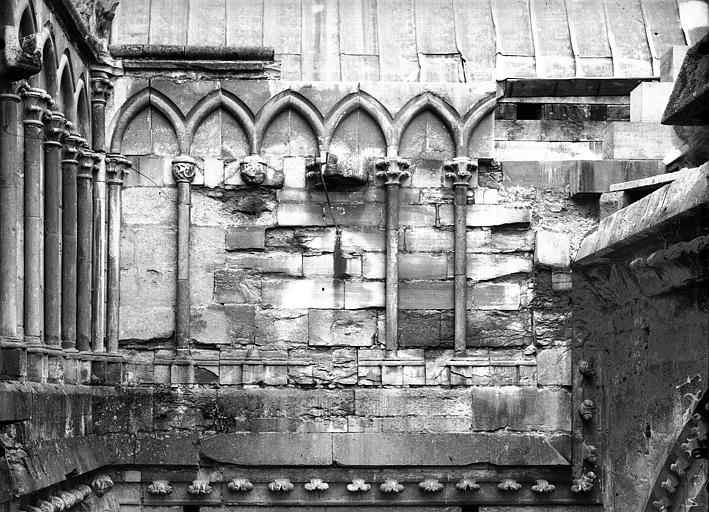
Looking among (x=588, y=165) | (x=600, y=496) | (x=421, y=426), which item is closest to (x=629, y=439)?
(x=600, y=496)

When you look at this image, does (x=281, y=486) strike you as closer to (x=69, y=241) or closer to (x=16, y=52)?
(x=69, y=241)

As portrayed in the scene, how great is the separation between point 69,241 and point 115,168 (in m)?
1.28

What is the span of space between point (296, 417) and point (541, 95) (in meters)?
3.77

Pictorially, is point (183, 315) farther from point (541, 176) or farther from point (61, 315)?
point (541, 176)

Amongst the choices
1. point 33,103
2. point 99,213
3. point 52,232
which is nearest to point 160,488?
point 99,213

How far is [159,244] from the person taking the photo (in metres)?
11.4

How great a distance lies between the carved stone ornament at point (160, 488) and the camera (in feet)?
35.8

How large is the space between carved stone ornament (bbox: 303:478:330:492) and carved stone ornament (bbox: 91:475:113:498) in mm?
1708

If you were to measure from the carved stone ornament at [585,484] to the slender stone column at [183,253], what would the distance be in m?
3.69

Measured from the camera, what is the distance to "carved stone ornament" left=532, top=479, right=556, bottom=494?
11.0 m

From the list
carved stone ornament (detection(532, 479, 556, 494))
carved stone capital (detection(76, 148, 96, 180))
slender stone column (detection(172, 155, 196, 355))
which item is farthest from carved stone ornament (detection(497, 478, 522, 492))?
carved stone capital (detection(76, 148, 96, 180))

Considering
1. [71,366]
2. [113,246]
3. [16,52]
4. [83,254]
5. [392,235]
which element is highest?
[16,52]

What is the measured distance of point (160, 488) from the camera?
1091 cm

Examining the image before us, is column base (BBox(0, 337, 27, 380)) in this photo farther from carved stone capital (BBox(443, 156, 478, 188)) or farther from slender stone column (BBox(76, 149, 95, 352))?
carved stone capital (BBox(443, 156, 478, 188))
